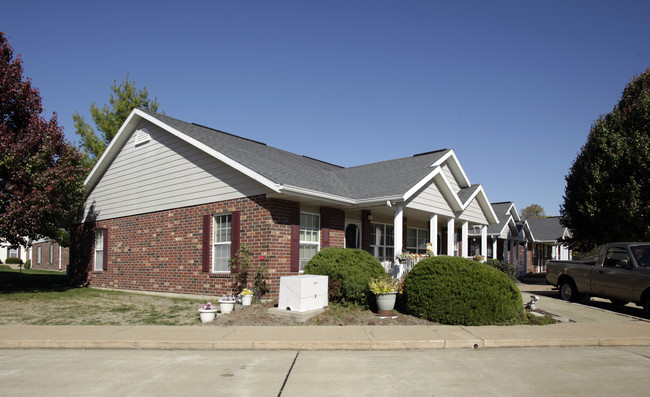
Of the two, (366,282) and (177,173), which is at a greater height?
(177,173)

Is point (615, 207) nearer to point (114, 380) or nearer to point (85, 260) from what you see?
point (114, 380)

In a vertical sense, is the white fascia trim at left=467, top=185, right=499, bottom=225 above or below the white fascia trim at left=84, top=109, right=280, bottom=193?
below

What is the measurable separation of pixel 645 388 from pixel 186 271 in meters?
12.3

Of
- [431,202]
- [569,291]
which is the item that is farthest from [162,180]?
[569,291]

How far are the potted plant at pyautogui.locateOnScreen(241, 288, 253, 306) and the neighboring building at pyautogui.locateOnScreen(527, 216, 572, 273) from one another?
27641 mm

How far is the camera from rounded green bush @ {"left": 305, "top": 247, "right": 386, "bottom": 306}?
11367 mm

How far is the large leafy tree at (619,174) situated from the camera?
1842cm

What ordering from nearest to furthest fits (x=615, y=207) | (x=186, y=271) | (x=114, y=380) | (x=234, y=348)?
(x=114, y=380) → (x=234, y=348) → (x=186, y=271) → (x=615, y=207)

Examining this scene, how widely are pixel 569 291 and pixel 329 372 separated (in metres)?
11.1

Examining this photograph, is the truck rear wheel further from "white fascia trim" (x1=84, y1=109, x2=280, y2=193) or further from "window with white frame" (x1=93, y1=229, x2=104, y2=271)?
"window with white frame" (x1=93, y1=229, x2=104, y2=271)

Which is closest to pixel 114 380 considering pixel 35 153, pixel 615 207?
pixel 35 153

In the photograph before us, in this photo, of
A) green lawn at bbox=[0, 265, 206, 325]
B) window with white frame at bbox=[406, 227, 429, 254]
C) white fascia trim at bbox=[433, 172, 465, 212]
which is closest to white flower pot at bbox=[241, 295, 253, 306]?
green lawn at bbox=[0, 265, 206, 325]

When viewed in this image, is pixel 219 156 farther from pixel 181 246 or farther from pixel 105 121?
pixel 105 121

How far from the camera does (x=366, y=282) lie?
11352mm
